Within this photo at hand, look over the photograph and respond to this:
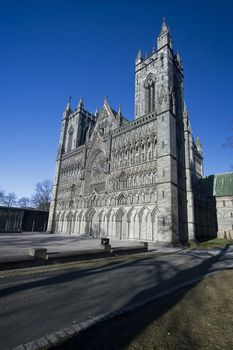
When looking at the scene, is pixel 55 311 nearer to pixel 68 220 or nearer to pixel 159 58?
pixel 68 220

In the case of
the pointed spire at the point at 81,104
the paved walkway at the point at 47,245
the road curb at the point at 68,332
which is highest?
the pointed spire at the point at 81,104

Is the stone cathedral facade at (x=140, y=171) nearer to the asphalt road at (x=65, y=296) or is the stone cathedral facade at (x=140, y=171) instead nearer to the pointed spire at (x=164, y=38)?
the pointed spire at (x=164, y=38)

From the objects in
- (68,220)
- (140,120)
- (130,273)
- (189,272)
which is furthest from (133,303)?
(68,220)

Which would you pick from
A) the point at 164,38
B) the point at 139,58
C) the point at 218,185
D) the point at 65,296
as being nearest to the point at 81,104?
the point at 139,58

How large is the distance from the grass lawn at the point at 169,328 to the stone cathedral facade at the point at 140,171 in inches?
779

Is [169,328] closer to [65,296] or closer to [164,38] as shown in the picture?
[65,296]

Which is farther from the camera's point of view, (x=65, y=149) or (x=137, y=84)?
(x=65, y=149)

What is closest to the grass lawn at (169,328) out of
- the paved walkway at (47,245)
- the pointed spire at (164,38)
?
the paved walkway at (47,245)

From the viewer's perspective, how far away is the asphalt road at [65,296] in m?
4.29

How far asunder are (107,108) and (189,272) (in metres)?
39.8

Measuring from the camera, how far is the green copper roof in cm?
4542

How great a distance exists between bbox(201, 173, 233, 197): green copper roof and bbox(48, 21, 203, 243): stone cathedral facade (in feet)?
42.6

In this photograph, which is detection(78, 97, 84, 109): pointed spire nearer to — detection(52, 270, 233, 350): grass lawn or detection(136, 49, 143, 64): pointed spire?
detection(136, 49, 143, 64): pointed spire

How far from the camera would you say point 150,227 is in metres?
27.0
